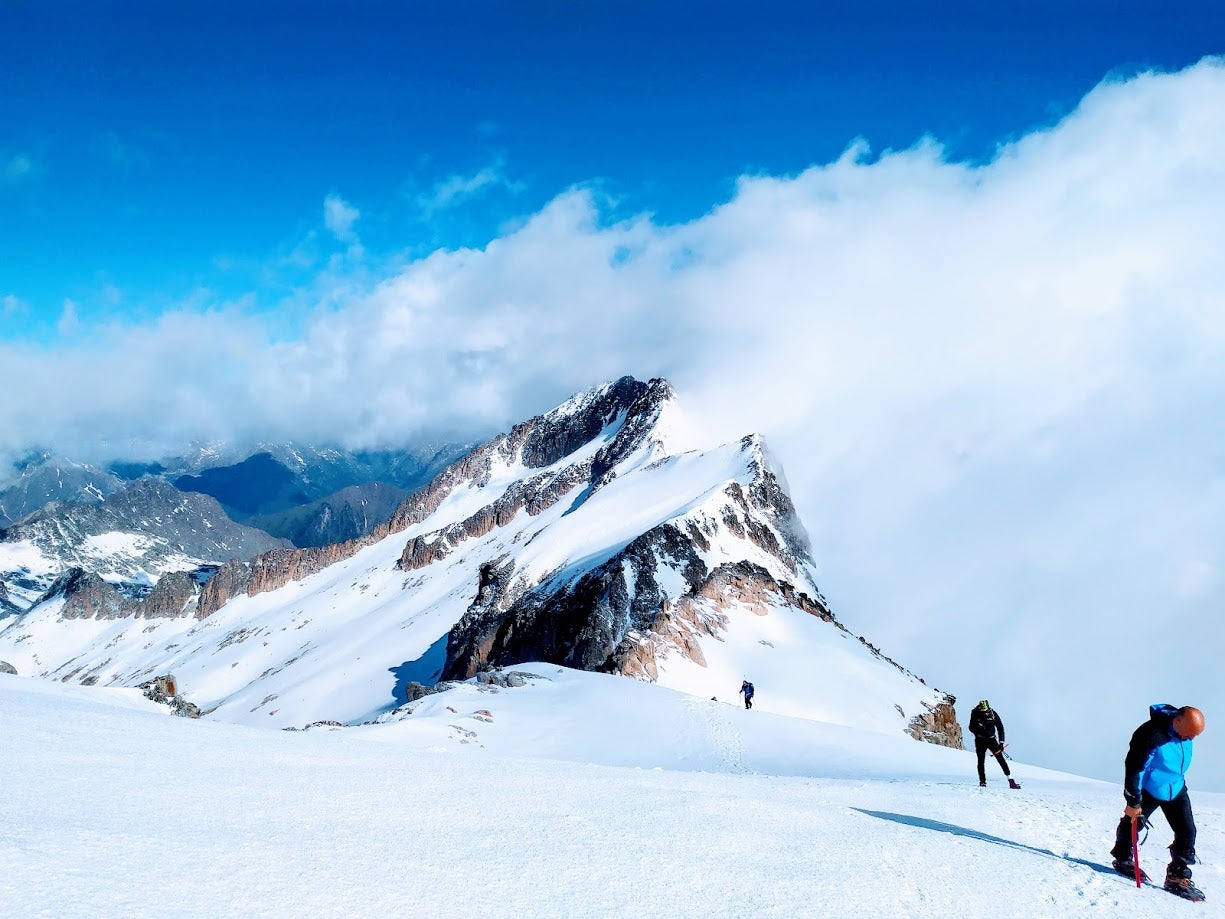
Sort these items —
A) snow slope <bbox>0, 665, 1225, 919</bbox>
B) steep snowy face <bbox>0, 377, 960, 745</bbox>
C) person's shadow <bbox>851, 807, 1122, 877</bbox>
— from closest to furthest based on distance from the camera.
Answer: snow slope <bbox>0, 665, 1225, 919</bbox> < person's shadow <bbox>851, 807, 1122, 877</bbox> < steep snowy face <bbox>0, 377, 960, 745</bbox>

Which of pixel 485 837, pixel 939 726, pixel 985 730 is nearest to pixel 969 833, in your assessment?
pixel 485 837

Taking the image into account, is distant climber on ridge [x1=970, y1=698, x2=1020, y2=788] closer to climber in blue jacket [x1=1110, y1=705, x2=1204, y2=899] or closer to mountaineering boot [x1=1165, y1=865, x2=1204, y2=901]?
climber in blue jacket [x1=1110, y1=705, x2=1204, y2=899]

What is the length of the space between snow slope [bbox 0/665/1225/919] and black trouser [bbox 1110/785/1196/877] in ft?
1.09

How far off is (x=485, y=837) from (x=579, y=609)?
192ft

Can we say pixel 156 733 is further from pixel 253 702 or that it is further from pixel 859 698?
pixel 253 702

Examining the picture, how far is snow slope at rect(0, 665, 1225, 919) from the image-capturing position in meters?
5.46

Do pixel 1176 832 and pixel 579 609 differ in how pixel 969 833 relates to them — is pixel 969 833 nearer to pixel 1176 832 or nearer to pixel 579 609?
pixel 1176 832

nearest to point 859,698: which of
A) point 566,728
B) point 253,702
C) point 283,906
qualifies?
point 566,728

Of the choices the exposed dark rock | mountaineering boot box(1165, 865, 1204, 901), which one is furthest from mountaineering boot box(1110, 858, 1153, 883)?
the exposed dark rock

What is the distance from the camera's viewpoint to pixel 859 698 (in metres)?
42.4

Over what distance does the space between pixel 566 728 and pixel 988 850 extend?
15.7m

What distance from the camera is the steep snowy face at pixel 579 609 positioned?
44.8 m

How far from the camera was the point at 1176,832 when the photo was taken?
7.62 metres

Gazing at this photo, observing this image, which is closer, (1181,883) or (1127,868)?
(1181,883)
